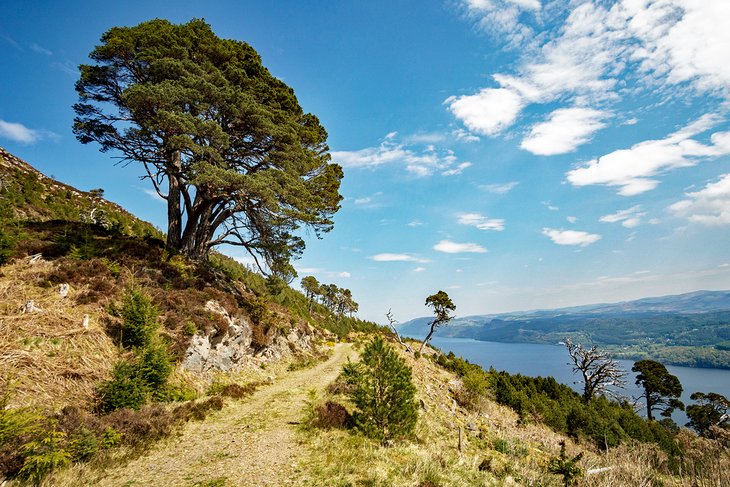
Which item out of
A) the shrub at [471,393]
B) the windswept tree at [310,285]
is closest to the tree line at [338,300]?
the windswept tree at [310,285]

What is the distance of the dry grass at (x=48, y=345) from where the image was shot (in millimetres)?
7742

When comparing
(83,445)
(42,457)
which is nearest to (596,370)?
(83,445)

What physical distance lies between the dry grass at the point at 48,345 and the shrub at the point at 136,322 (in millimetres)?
511

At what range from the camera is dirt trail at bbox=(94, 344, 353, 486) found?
5.99 metres

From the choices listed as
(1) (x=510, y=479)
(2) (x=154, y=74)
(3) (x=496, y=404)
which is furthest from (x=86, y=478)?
(3) (x=496, y=404)

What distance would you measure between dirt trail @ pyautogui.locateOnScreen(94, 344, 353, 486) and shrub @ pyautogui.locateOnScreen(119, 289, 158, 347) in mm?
3719

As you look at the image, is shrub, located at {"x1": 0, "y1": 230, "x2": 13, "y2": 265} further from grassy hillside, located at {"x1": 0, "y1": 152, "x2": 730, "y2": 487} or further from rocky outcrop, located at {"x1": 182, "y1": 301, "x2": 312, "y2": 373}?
rocky outcrop, located at {"x1": 182, "y1": 301, "x2": 312, "y2": 373}

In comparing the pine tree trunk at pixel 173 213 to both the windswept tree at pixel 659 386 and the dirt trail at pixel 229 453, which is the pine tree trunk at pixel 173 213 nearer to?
the dirt trail at pixel 229 453

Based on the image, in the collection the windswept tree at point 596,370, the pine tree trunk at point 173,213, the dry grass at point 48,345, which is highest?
the pine tree trunk at point 173,213

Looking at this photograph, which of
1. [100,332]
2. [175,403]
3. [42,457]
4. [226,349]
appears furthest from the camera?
[226,349]

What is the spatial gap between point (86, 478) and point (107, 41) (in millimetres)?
18443

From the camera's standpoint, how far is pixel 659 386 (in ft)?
119

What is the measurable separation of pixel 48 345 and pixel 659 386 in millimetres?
53147

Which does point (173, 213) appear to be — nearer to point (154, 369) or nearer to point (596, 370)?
point (154, 369)
